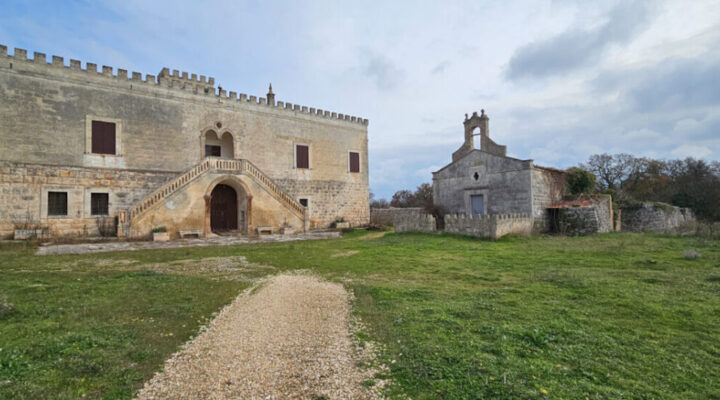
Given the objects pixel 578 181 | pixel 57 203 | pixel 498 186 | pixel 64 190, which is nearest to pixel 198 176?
pixel 64 190

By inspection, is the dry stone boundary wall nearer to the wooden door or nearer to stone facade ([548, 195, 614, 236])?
stone facade ([548, 195, 614, 236])

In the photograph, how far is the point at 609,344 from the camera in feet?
13.9

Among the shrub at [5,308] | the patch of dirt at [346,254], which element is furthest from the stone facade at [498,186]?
the shrub at [5,308]

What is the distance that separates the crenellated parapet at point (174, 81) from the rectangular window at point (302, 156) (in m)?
2.56

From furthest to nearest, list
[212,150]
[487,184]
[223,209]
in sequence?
[212,150] < [223,209] < [487,184]

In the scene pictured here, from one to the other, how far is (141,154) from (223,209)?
5597mm

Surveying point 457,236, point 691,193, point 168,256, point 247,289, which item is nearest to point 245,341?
point 247,289

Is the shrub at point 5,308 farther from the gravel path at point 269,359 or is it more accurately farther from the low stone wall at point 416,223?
the low stone wall at point 416,223

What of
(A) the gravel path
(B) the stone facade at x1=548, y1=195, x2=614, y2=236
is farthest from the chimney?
(A) the gravel path

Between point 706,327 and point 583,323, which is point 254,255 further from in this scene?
point 706,327

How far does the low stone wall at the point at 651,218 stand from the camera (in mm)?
20188

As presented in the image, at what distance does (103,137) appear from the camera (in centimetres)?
1875

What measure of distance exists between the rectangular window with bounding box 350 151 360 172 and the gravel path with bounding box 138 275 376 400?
22.6m

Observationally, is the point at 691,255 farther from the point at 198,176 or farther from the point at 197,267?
the point at 198,176
